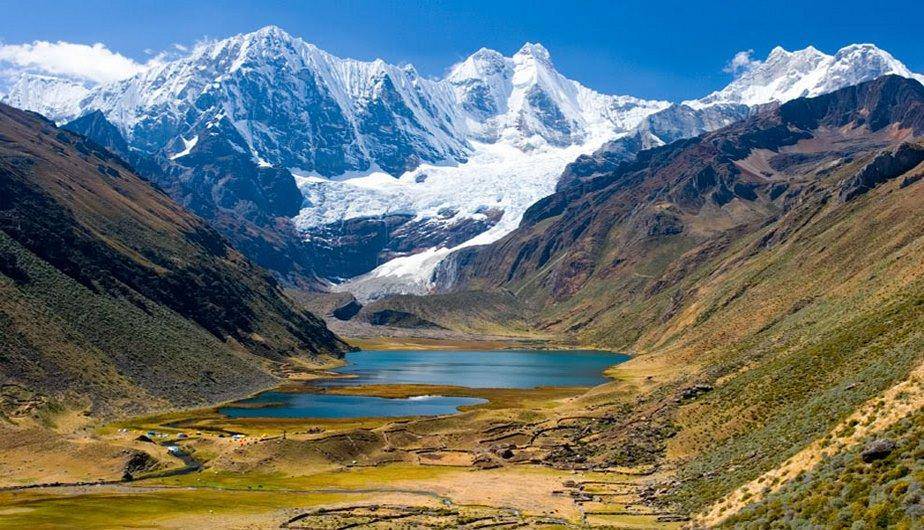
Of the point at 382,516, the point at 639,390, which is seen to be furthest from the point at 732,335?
the point at 382,516

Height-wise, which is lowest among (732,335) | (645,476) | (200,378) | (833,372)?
(645,476)

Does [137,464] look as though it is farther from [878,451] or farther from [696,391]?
[878,451]

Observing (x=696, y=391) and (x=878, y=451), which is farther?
(x=696, y=391)

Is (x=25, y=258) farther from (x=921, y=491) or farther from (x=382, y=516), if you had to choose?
(x=921, y=491)

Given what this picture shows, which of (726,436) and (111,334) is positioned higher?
(111,334)

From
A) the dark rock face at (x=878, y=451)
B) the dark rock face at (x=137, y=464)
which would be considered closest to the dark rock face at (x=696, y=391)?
the dark rock face at (x=878, y=451)

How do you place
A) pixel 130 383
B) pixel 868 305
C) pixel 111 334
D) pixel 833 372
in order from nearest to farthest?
pixel 833 372, pixel 868 305, pixel 130 383, pixel 111 334

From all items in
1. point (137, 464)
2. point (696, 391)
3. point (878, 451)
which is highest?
point (696, 391)

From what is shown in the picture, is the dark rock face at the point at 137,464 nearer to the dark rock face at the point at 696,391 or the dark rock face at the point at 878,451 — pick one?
the dark rock face at the point at 696,391

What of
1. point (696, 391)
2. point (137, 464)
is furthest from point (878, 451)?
point (137, 464)
